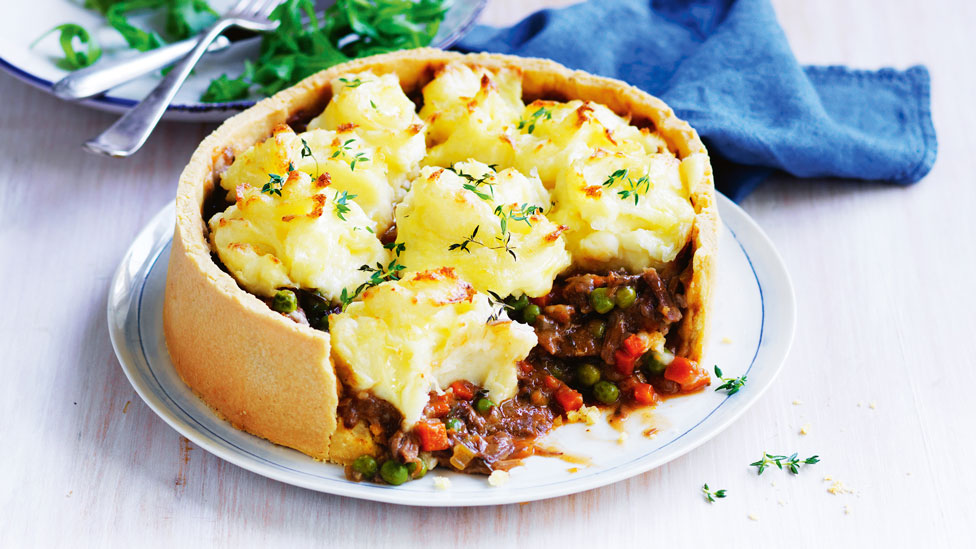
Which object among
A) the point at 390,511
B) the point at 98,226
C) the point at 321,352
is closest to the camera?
the point at 321,352

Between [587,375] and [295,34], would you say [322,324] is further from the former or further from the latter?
[295,34]

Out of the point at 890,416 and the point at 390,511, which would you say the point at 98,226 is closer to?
the point at 390,511

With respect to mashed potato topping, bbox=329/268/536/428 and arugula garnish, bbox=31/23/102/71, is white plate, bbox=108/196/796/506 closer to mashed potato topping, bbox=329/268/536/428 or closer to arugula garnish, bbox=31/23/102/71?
mashed potato topping, bbox=329/268/536/428

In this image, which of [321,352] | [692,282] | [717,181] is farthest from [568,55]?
[321,352]

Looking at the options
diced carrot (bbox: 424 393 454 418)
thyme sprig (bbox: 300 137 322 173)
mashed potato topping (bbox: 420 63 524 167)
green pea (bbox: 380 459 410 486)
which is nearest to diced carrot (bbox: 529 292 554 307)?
diced carrot (bbox: 424 393 454 418)

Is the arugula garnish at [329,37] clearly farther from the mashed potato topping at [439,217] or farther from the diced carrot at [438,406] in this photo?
the diced carrot at [438,406]

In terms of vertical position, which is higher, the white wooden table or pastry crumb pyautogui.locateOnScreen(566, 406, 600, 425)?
pastry crumb pyautogui.locateOnScreen(566, 406, 600, 425)
